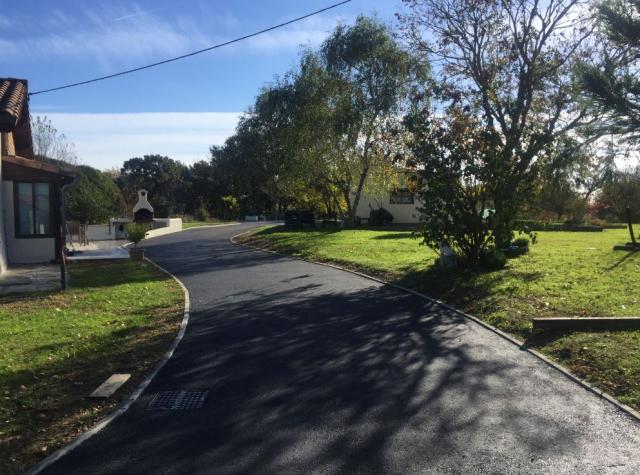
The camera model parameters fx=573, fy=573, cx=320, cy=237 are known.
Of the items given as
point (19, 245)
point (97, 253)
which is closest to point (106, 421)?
point (19, 245)

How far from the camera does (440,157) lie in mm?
12234

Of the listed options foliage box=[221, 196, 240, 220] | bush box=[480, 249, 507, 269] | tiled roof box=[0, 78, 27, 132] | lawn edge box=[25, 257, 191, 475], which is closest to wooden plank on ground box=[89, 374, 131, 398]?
lawn edge box=[25, 257, 191, 475]

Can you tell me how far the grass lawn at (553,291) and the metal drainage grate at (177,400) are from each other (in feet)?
12.8

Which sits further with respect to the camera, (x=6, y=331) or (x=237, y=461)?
(x=6, y=331)

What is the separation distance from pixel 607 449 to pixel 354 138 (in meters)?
23.5

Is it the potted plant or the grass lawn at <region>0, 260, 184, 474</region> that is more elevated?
the potted plant

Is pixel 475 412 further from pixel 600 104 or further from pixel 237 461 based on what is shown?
pixel 600 104

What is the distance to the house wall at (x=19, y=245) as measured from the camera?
15555 millimetres

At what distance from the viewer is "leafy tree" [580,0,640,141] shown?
516cm

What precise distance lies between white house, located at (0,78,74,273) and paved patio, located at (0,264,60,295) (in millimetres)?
717

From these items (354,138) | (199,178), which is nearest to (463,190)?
(354,138)

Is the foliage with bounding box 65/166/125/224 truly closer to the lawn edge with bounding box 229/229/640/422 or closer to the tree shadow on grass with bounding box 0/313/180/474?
the lawn edge with bounding box 229/229/640/422

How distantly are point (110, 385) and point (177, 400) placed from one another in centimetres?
91

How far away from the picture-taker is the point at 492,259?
12.5 meters
